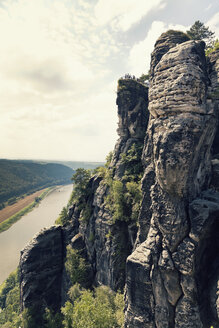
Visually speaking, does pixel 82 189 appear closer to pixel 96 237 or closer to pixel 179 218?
pixel 96 237

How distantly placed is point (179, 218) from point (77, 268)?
24906 millimetres

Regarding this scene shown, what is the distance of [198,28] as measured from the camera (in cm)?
3959

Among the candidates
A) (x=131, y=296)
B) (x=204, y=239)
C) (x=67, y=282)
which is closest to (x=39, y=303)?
(x=67, y=282)

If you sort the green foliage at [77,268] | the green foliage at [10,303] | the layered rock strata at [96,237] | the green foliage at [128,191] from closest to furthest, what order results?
the green foliage at [128,191], the layered rock strata at [96,237], the green foliage at [77,268], the green foliage at [10,303]

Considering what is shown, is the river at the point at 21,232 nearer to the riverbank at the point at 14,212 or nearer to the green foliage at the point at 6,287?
the riverbank at the point at 14,212

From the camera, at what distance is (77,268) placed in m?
31.5

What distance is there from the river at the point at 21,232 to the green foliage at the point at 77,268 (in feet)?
157

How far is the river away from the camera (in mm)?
68800

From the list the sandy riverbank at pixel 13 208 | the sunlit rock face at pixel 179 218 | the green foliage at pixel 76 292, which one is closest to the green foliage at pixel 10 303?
the green foliage at pixel 76 292

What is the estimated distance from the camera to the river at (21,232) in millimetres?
68800

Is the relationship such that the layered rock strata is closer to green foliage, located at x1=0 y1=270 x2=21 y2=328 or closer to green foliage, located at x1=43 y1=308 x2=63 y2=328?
green foliage, located at x1=43 y1=308 x2=63 y2=328

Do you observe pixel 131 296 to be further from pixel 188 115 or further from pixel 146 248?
pixel 188 115

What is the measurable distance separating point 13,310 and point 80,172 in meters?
40.4

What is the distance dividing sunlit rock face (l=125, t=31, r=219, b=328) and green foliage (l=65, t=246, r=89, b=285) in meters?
15.5
